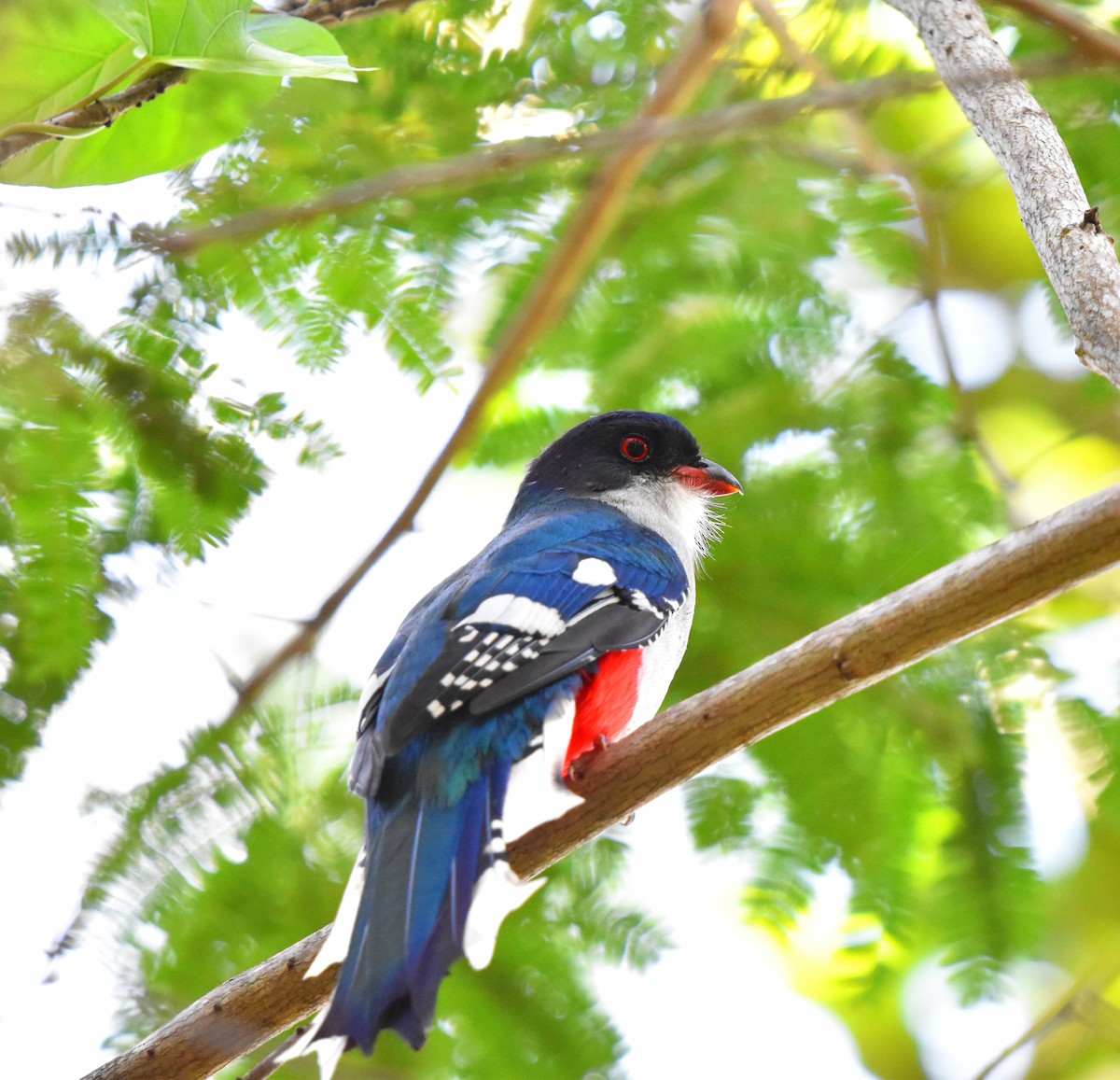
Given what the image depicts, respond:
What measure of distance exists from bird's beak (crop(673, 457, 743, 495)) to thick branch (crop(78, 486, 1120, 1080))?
1497 mm

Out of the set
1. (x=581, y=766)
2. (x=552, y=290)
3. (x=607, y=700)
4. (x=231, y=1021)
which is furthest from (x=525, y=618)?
(x=552, y=290)

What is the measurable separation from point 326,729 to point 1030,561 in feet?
6.24

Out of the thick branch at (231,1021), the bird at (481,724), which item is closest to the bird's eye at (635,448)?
the bird at (481,724)

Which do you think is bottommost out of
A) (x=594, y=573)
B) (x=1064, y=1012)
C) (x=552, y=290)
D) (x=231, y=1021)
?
(x=1064, y=1012)

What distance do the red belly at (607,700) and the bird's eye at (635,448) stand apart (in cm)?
108

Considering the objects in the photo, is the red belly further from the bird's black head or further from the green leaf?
the green leaf

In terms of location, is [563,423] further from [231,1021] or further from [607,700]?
[231,1021]

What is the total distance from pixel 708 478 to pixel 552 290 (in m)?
0.71

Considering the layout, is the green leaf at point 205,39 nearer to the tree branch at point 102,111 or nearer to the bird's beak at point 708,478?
the tree branch at point 102,111

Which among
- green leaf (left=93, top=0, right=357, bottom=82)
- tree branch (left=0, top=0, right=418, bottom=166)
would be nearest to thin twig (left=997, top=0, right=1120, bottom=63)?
green leaf (left=93, top=0, right=357, bottom=82)

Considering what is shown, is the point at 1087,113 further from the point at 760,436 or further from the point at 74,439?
the point at 74,439

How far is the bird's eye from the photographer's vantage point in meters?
3.80

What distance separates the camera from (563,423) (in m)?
3.97

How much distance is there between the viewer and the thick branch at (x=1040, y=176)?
1.90 meters
